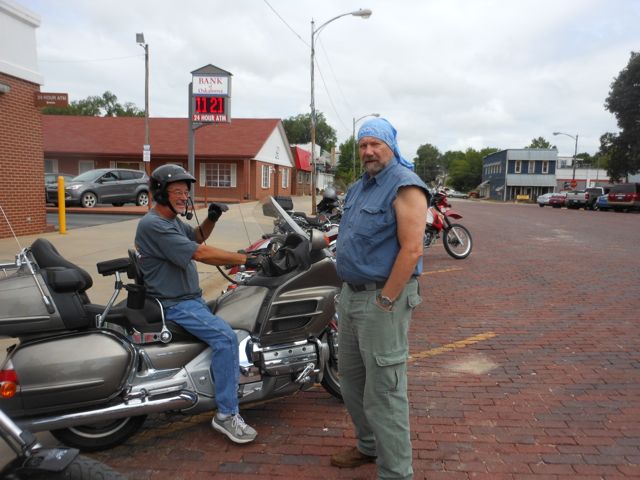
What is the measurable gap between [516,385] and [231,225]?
11641mm

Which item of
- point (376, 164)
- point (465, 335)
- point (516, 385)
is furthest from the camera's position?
point (465, 335)

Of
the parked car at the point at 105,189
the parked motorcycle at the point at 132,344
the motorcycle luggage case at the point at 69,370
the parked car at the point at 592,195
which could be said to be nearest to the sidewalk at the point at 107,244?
the parked motorcycle at the point at 132,344

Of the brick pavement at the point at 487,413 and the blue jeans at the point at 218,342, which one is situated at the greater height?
the blue jeans at the point at 218,342

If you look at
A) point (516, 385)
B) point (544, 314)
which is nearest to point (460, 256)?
point (544, 314)

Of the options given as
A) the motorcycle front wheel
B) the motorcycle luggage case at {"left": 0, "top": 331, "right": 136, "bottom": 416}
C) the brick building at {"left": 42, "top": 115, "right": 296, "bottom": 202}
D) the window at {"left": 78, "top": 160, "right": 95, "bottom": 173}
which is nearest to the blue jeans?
the motorcycle luggage case at {"left": 0, "top": 331, "right": 136, "bottom": 416}

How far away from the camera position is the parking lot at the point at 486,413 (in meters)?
3.14

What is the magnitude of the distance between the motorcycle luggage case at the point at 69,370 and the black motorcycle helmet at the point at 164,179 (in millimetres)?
879

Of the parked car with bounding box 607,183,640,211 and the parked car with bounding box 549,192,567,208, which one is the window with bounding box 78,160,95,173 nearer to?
the parked car with bounding box 607,183,640,211

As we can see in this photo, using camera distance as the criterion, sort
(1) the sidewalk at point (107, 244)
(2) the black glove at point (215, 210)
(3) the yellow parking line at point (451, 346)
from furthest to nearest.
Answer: (1) the sidewalk at point (107, 244), (3) the yellow parking line at point (451, 346), (2) the black glove at point (215, 210)

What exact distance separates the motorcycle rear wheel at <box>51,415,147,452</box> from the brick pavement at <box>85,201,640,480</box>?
7cm

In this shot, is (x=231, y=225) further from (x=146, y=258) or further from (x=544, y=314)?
(x=146, y=258)

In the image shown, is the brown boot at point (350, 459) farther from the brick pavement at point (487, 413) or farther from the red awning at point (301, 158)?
the red awning at point (301, 158)

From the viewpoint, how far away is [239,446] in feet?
11.1

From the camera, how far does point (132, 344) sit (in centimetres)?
320
